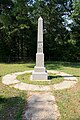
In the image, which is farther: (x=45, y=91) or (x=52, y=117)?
(x=45, y=91)

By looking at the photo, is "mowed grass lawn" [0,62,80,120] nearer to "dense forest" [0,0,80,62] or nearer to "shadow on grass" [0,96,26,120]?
"shadow on grass" [0,96,26,120]

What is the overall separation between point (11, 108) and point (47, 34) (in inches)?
573

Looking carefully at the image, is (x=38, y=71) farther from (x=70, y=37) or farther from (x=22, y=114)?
(x=70, y=37)

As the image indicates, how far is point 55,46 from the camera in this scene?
63.1 feet

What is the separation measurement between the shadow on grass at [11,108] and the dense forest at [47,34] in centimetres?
1260

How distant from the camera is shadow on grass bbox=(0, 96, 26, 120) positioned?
4.68m

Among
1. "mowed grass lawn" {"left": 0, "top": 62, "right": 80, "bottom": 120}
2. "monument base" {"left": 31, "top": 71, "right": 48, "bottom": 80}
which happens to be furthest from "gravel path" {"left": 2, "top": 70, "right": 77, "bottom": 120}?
"monument base" {"left": 31, "top": 71, "right": 48, "bottom": 80}

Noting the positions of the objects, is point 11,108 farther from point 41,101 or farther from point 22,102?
point 41,101

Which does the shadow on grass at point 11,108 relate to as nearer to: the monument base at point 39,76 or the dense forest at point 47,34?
the monument base at point 39,76

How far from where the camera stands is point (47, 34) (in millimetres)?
19141

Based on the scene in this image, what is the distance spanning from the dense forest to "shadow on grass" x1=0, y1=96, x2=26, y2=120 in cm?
1260

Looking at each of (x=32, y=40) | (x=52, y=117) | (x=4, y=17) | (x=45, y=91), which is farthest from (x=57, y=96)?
(x=32, y=40)

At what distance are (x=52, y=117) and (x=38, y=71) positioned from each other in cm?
431

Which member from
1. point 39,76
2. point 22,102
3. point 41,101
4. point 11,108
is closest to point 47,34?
point 39,76
